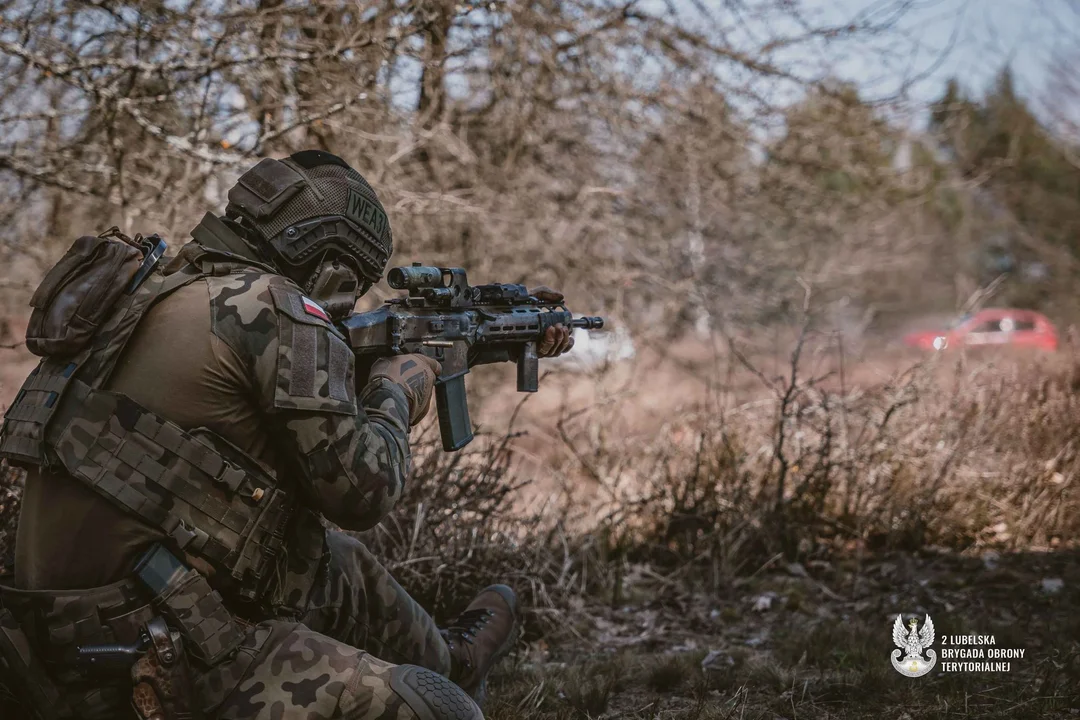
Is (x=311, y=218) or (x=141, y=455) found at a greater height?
(x=311, y=218)

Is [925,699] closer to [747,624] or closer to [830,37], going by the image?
[747,624]

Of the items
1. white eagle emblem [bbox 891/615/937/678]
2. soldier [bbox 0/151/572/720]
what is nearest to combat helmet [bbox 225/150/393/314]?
soldier [bbox 0/151/572/720]

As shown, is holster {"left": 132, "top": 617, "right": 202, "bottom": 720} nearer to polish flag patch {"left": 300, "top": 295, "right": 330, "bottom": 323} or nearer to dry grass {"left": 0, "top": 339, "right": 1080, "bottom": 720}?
polish flag patch {"left": 300, "top": 295, "right": 330, "bottom": 323}

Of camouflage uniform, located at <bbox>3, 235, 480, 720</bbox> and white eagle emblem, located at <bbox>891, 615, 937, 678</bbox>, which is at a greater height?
camouflage uniform, located at <bbox>3, 235, 480, 720</bbox>

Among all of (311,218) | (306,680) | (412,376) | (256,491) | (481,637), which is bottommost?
(481,637)

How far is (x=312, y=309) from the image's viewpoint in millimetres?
2346

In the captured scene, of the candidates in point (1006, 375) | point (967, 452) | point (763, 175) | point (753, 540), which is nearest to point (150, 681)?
point (753, 540)

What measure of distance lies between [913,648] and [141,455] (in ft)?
10.1

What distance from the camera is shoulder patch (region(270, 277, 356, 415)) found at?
222cm

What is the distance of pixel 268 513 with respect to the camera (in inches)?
92.4

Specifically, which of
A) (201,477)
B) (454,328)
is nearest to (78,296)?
(201,477)

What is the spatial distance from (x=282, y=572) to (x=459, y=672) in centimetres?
94

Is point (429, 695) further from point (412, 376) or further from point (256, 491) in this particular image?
point (412, 376)

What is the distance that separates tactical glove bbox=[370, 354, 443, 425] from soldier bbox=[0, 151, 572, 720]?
1.11 ft
